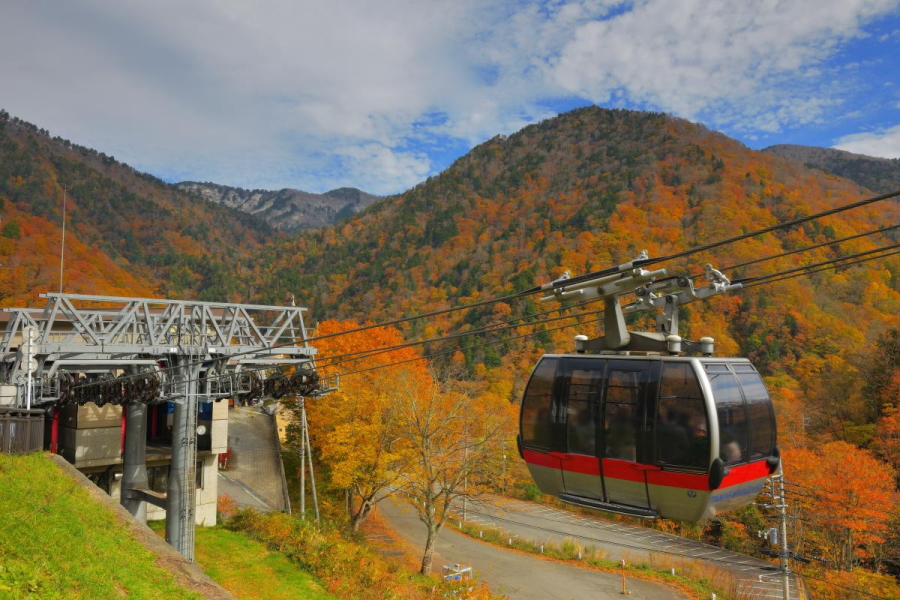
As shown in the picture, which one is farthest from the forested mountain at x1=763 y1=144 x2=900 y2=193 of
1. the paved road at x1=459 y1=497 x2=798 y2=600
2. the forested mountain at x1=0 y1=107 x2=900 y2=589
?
the paved road at x1=459 y1=497 x2=798 y2=600

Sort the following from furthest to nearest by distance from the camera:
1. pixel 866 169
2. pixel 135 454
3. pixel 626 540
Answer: pixel 866 169, pixel 626 540, pixel 135 454

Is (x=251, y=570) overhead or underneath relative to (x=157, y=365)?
underneath

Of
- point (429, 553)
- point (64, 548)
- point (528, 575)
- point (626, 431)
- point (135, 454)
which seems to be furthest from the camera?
point (528, 575)

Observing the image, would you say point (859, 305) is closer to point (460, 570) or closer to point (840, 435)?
point (840, 435)

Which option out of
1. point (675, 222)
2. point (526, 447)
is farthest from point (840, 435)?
point (675, 222)

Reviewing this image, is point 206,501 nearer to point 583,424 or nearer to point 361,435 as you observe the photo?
point 361,435

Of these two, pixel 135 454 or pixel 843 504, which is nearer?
pixel 135 454

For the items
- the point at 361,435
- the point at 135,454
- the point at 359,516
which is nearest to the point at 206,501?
the point at 135,454
